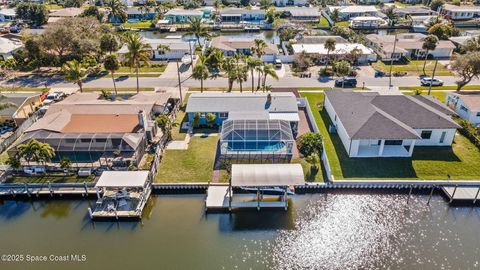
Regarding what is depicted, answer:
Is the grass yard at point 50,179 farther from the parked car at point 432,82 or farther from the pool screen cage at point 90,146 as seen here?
the parked car at point 432,82

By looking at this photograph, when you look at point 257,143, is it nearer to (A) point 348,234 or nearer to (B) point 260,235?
(B) point 260,235

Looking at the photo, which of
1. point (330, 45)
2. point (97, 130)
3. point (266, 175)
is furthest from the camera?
point (330, 45)

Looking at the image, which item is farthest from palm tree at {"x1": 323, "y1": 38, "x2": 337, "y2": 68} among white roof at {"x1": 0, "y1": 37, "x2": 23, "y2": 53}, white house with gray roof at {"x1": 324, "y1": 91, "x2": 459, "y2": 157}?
white roof at {"x1": 0, "y1": 37, "x2": 23, "y2": 53}

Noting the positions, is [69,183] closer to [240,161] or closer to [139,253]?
[139,253]

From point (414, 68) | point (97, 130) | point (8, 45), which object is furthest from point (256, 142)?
point (8, 45)

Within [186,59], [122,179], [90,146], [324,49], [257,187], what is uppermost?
[324,49]

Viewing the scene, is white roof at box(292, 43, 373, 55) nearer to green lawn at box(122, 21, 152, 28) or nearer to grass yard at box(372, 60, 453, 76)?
grass yard at box(372, 60, 453, 76)

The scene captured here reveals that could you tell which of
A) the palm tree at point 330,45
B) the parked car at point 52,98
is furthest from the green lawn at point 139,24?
the palm tree at point 330,45
